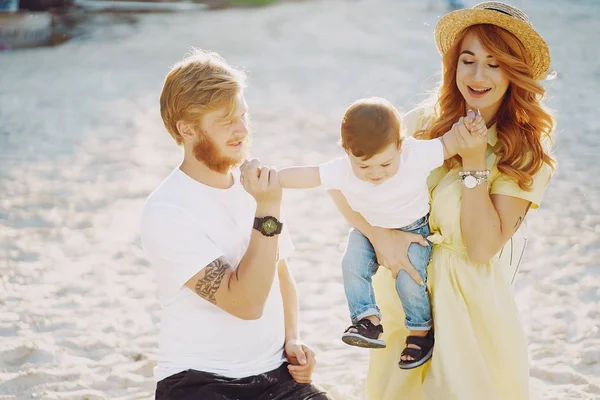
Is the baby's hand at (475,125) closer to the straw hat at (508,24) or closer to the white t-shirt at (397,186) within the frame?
the white t-shirt at (397,186)

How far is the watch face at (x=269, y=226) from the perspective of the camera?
296 centimetres

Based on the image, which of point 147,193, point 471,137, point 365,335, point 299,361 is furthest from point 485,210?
point 147,193

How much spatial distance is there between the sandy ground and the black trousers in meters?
1.44

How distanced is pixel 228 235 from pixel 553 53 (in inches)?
496

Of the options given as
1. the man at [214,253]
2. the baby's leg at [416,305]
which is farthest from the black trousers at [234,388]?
the baby's leg at [416,305]

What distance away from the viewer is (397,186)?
9.91 feet

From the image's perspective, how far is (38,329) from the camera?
5348 millimetres

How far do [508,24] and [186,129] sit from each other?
1.23m

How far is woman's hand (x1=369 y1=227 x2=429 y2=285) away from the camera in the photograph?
3.11 meters

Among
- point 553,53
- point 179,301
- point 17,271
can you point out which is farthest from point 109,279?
point 553,53

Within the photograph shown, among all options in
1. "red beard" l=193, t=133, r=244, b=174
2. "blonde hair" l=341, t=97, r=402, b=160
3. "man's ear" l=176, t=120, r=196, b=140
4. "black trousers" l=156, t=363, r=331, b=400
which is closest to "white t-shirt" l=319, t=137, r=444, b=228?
"blonde hair" l=341, t=97, r=402, b=160

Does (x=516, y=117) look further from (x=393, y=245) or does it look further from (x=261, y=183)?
(x=261, y=183)

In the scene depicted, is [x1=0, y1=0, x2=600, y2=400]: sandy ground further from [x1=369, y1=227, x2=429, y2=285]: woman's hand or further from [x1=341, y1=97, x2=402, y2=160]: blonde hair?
[x1=341, y1=97, x2=402, y2=160]: blonde hair

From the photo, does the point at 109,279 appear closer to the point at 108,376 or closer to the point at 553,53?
the point at 108,376
